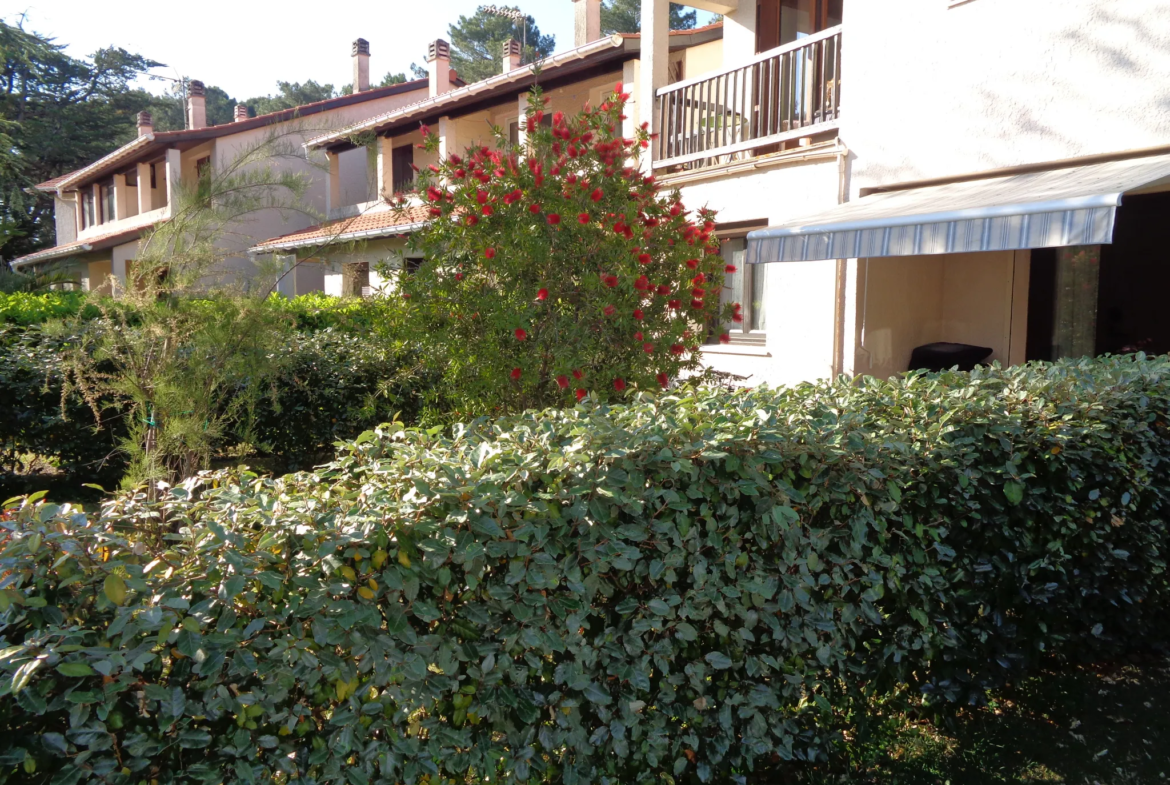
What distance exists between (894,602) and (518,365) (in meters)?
3.44

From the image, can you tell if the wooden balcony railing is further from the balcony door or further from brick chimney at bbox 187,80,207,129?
brick chimney at bbox 187,80,207,129

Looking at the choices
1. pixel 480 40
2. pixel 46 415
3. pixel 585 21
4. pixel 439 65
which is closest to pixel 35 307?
pixel 46 415

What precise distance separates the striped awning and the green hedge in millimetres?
3056

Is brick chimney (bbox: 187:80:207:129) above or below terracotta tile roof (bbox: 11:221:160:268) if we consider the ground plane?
above

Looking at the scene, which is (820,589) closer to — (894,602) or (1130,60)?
(894,602)

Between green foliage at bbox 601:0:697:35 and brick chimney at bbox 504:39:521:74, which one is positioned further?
green foliage at bbox 601:0:697:35

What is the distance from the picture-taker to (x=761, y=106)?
13211 mm

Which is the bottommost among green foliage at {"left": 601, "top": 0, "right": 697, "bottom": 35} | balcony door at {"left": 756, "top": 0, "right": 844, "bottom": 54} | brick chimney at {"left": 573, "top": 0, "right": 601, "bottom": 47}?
balcony door at {"left": 756, "top": 0, "right": 844, "bottom": 54}

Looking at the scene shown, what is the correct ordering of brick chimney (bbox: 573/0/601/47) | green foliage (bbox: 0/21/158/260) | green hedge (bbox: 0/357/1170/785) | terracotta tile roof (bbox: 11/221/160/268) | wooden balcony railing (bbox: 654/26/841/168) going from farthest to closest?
green foliage (bbox: 0/21/158/260) → terracotta tile roof (bbox: 11/221/160/268) → brick chimney (bbox: 573/0/601/47) → wooden balcony railing (bbox: 654/26/841/168) → green hedge (bbox: 0/357/1170/785)

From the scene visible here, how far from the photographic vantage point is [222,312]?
275 inches

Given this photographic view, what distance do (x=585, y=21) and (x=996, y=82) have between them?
1580 centimetres

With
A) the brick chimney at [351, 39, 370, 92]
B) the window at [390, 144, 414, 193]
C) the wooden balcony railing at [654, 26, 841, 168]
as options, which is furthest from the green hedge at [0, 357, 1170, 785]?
the brick chimney at [351, 39, 370, 92]

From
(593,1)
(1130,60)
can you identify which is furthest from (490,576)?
(593,1)

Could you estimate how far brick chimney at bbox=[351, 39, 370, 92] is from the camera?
37844 mm
